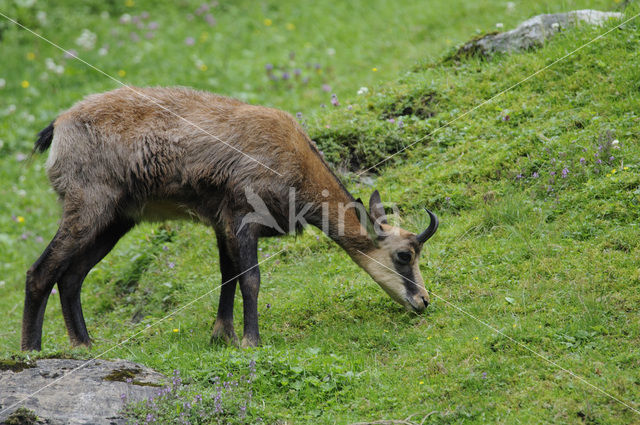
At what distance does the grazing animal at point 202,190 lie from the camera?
6656mm

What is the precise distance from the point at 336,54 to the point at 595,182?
709cm

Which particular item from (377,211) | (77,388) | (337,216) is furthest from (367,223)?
(77,388)

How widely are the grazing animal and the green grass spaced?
415 mm

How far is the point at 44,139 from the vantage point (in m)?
7.09

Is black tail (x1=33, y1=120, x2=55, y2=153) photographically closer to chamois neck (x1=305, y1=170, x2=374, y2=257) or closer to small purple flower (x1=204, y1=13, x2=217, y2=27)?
chamois neck (x1=305, y1=170, x2=374, y2=257)

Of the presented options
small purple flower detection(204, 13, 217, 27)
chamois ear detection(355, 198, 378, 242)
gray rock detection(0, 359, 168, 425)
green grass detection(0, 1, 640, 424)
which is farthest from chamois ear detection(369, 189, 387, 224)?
small purple flower detection(204, 13, 217, 27)

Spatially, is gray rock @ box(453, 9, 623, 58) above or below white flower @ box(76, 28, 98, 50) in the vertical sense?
below

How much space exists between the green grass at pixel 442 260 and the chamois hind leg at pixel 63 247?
0.44m

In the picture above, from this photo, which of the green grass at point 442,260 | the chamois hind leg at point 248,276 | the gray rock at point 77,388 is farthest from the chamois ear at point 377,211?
the gray rock at point 77,388

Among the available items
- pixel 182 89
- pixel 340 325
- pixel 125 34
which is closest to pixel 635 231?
pixel 340 325

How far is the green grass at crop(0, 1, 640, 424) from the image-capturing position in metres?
5.36

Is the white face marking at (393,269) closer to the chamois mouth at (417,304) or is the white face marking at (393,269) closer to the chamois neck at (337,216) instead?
the chamois mouth at (417,304)

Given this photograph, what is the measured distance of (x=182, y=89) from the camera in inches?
288

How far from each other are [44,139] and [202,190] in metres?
1.71
